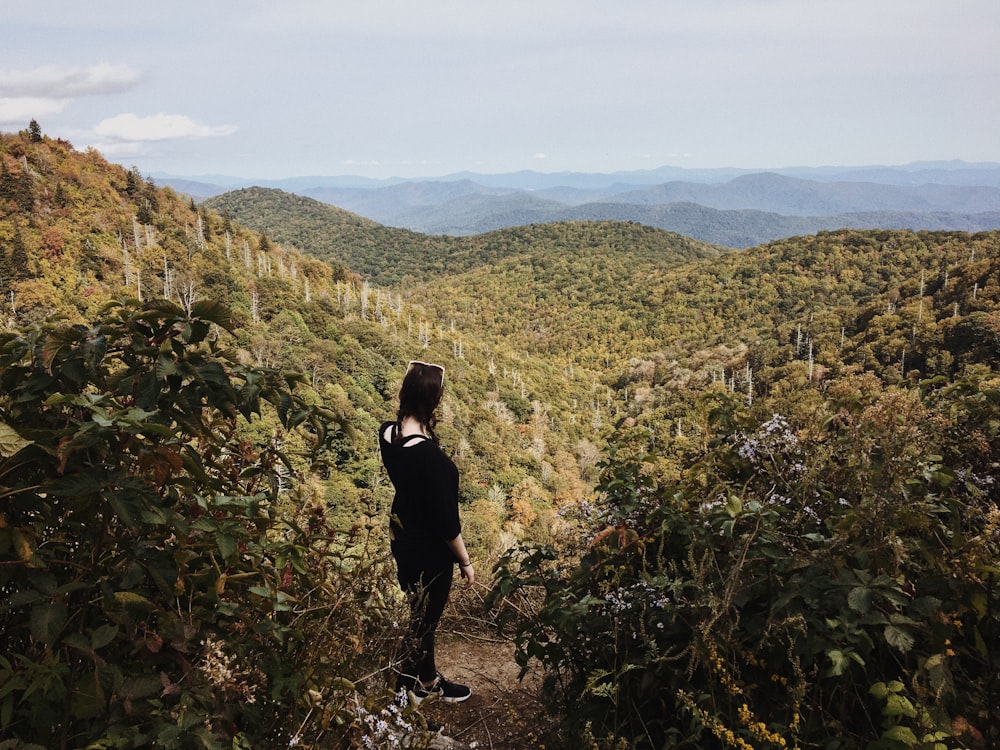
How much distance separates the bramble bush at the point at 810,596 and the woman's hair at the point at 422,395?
951mm

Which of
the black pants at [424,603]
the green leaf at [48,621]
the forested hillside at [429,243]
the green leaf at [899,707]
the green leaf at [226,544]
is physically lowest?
the black pants at [424,603]

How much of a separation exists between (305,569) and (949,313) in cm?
4704

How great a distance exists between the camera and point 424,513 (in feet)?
9.00

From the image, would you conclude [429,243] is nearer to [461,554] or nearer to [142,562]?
[461,554]

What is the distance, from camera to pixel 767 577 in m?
1.65

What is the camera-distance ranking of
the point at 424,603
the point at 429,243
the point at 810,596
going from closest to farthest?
the point at 810,596 < the point at 424,603 < the point at 429,243

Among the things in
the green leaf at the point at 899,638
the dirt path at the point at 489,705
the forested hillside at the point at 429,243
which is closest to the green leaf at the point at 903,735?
the green leaf at the point at 899,638

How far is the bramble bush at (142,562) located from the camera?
1.20 metres

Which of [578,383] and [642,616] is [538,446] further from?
[642,616]

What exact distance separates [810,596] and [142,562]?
1603 mm

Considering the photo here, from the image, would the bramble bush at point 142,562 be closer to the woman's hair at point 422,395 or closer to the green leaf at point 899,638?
the woman's hair at point 422,395

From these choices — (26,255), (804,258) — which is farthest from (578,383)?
(26,255)

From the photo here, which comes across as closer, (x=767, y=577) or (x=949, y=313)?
(x=767, y=577)

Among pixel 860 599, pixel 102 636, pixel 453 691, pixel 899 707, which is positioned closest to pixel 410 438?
pixel 453 691
